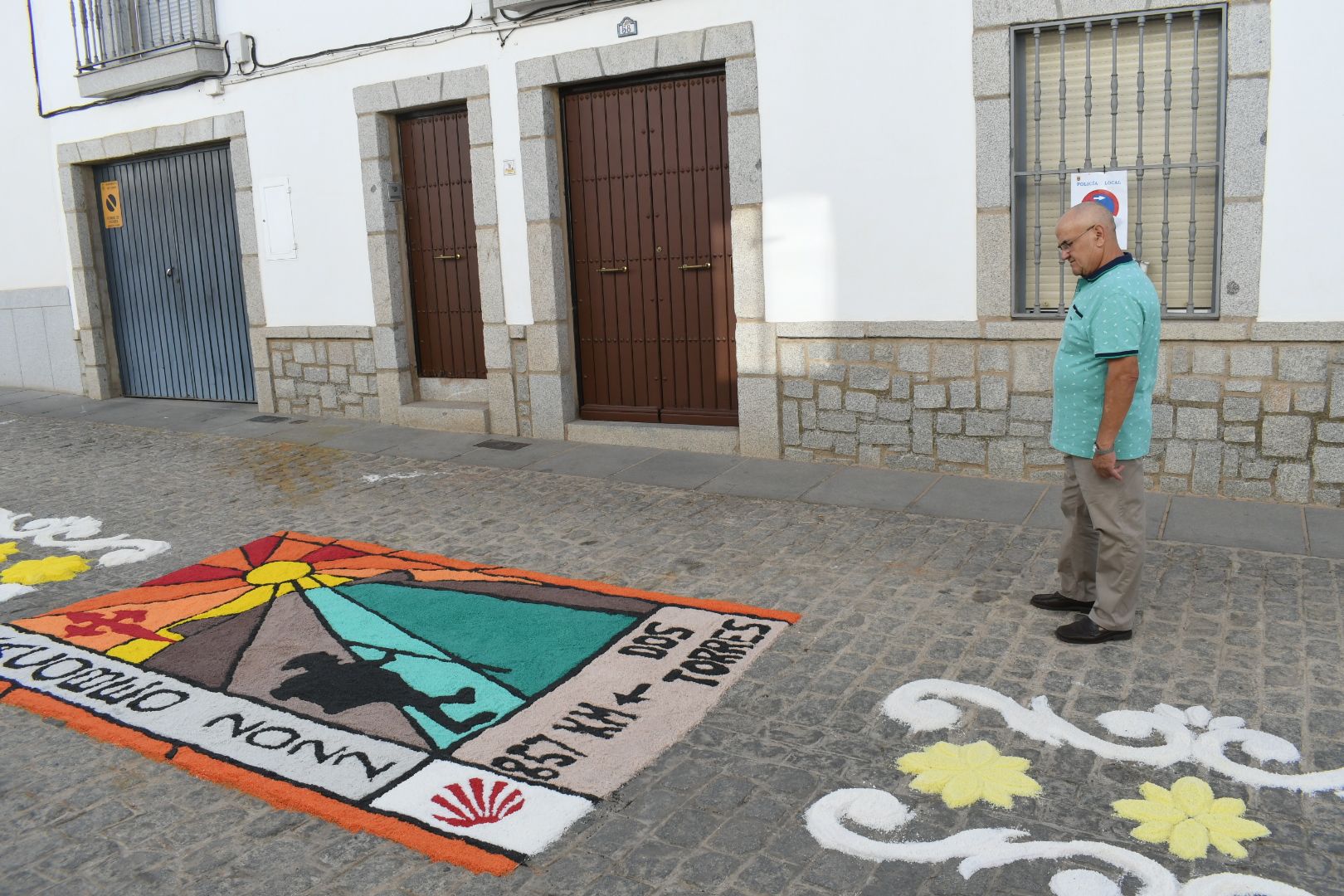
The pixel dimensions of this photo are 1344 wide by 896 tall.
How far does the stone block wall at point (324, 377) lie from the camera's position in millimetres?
9422

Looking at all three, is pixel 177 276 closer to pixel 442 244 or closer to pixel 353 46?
pixel 353 46

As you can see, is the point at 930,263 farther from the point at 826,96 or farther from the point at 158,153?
the point at 158,153

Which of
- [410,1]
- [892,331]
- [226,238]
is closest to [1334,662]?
[892,331]

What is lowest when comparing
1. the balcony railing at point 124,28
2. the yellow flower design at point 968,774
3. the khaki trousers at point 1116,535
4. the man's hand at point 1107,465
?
the yellow flower design at point 968,774

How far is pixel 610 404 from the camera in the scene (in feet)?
27.4

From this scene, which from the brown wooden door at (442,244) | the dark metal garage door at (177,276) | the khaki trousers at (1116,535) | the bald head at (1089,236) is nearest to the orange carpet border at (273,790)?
the khaki trousers at (1116,535)

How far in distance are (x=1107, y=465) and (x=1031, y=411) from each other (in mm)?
2559

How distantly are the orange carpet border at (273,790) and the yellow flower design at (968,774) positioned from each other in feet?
3.96

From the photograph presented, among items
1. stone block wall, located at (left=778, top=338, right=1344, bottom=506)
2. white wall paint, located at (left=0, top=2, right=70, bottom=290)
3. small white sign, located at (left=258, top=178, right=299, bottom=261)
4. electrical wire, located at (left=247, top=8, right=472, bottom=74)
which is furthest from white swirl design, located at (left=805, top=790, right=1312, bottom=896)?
white wall paint, located at (left=0, top=2, right=70, bottom=290)

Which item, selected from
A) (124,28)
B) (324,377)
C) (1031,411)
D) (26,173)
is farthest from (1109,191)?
(26,173)

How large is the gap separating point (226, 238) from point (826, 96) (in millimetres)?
6264

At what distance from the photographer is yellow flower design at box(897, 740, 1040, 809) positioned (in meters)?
3.10

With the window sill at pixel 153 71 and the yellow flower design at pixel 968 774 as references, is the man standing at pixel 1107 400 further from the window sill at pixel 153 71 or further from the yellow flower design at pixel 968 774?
the window sill at pixel 153 71

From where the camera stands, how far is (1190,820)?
2939 mm
